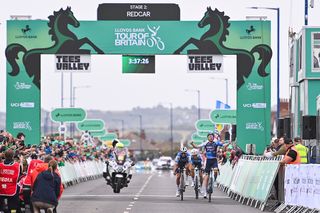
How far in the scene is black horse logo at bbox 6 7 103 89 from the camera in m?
37.6

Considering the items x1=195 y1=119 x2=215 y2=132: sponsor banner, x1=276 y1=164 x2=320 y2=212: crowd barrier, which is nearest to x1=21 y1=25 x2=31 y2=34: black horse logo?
x1=276 y1=164 x2=320 y2=212: crowd barrier

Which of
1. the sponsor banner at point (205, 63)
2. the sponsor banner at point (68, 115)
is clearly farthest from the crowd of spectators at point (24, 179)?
the sponsor banner at point (68, 115)

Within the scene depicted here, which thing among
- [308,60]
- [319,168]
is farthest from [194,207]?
[308,60]

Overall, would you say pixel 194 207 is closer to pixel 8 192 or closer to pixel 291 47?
pixel 8 192

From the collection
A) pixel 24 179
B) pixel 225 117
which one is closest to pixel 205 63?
pixel 24 179

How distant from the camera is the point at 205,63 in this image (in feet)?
125

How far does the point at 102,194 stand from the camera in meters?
35.5

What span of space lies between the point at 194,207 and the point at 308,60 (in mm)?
23724

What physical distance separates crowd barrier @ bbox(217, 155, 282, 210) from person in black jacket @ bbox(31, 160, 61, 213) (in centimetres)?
796

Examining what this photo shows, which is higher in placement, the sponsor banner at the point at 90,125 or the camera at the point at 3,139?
the camera at the point at 3,139

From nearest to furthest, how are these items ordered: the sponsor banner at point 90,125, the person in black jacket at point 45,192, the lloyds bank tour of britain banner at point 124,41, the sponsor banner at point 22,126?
the person in black jacket at point 45,192 → the lloyds bank tour of britain banner at point 124,41 → the sponsor banner at point 22,126 → the sponsor banner at point 90,125

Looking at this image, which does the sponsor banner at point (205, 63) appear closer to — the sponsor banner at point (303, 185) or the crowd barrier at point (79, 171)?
the crowd barrier at point (79, 171)

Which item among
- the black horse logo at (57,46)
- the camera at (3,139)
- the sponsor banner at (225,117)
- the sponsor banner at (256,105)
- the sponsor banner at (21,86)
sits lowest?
the camera at (3,139)

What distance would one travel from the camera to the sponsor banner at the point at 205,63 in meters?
37.9
